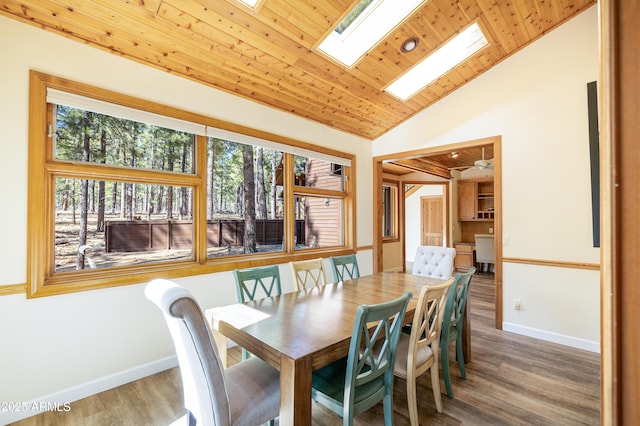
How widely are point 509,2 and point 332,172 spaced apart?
9.04ft

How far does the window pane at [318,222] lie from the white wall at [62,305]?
160cm

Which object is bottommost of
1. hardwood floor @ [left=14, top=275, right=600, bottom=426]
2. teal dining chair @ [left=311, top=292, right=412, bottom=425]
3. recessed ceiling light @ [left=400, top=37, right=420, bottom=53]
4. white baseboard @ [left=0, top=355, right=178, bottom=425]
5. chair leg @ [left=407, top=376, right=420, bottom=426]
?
hardwood floor @ [left=14, top=275, right=600, bottom=426]

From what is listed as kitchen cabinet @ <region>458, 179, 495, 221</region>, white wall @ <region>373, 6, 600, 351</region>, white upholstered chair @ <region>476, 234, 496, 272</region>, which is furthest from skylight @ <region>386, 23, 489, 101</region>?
kitchen cabinet @ <region>458, 179, 495, 221</region>

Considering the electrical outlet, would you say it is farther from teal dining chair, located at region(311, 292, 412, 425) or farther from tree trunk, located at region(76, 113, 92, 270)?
tree trunk, located at region(76, 113, 92, 270)

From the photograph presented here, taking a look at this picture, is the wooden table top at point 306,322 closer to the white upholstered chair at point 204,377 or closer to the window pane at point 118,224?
the white upholstered chair at point 204,377

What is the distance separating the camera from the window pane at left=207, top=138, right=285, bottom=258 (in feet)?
10.2

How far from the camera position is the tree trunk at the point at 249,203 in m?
3.43

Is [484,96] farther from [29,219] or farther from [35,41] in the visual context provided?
[29,219]

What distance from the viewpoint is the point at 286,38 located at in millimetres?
2611

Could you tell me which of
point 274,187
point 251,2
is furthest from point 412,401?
point 251,2

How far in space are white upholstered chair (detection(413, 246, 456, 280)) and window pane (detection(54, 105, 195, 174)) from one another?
276cm

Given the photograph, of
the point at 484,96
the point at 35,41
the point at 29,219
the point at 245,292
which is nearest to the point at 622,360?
the point at 245,292

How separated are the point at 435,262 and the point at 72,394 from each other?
11.4 feet

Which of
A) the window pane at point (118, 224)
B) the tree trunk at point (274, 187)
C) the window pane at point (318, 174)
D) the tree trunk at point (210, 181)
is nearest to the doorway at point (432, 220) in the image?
the window pane at point (318, 174)
